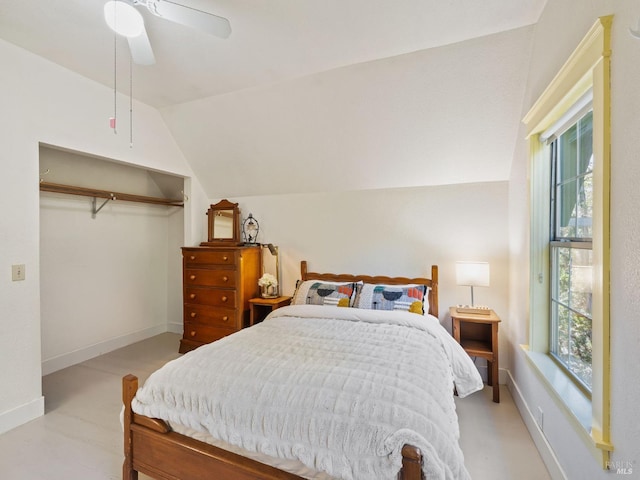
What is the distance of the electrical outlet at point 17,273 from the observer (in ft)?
7.07

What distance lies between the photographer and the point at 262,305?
3.42 m

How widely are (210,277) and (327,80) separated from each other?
89.4 inches

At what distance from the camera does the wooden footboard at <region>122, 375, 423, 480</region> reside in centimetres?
125

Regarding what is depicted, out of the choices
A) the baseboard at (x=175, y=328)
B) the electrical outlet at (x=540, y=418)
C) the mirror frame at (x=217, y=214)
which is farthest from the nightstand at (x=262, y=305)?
the electrical outlet at (x=540, y=418)

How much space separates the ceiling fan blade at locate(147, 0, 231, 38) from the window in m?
1.85

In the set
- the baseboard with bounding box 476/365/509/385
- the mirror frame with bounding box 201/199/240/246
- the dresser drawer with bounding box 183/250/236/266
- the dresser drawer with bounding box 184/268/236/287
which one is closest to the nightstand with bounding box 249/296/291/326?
the dresser drawer with bounding box 184/268/236/287

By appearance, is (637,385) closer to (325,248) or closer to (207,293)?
(325,248)

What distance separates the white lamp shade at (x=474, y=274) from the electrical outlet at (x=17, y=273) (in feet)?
11.0

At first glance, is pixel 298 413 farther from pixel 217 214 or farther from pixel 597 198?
pixel 217 214

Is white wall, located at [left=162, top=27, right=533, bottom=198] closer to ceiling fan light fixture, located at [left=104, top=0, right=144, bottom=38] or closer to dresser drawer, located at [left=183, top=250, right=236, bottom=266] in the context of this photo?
dresser drawer, located at [left=183, top=250, right=236, bottom=266]

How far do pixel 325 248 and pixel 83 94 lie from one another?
2.57 m

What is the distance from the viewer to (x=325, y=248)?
11.2 feet

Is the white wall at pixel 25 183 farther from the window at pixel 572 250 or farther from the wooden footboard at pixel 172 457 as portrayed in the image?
the window at pixel 572 250

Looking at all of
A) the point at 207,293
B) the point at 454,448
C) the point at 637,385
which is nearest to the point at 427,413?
the point at 454,448
